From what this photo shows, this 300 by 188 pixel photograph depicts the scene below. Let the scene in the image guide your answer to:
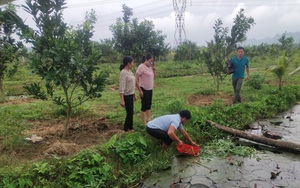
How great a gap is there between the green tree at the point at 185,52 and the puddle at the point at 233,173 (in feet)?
73.1

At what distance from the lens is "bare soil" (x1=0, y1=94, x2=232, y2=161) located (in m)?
4.77

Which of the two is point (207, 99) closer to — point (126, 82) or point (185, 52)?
point (126, 82)

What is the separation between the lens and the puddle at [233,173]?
427cm

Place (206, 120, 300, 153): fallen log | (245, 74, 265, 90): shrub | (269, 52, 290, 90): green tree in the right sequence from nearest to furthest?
(206, 120, 300, 153): fallen log < (269, 52, 290, 90): green tree < (245, 74, 265, 90): shrub

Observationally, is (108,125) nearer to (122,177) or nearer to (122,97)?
(122,97)

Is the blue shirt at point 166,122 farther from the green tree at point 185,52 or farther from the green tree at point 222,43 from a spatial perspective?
the green tree at point 185,52

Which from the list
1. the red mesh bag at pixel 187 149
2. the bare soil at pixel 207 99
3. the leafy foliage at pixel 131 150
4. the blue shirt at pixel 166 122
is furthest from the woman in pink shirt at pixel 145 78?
the bare soil at pixel 207 99

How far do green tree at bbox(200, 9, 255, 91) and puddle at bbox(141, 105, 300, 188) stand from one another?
576cm

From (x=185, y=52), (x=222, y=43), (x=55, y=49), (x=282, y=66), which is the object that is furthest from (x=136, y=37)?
(x=185, y=52)

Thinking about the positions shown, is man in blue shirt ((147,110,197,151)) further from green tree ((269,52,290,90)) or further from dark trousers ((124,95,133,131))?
green tree ((269,52,290,90))

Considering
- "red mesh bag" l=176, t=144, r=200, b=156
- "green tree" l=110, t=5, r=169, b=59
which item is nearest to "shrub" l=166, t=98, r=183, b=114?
"red mesh bag" l=176, t=144, r=200, b=156

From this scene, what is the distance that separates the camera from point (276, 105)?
28.8 ft

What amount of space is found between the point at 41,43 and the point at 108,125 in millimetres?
2621

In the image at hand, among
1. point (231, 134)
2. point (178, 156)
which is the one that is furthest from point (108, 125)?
point (231, 134)
